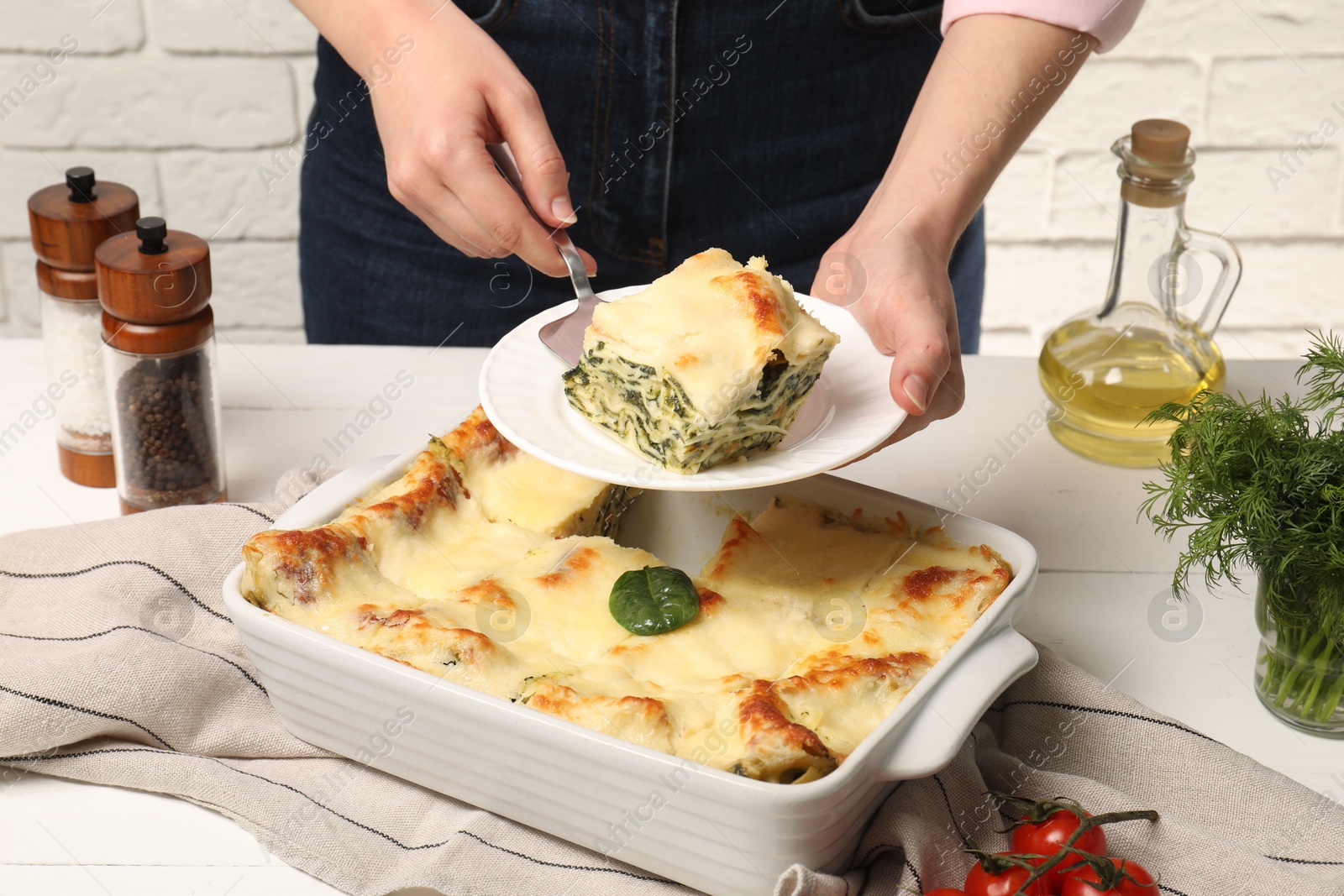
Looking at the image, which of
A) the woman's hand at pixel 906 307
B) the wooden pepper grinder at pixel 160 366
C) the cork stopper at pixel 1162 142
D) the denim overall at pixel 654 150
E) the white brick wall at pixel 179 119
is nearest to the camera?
the woman's hand at pixel 906 307

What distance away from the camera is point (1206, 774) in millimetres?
1313

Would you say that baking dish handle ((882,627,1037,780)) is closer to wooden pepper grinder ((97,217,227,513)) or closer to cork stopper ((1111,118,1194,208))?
cork stopper ((1111,118,1194,208))

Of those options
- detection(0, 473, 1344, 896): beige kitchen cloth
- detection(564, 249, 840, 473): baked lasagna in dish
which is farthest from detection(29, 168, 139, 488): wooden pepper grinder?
detection(564, 249, 840, 473): baked lasagna in dish

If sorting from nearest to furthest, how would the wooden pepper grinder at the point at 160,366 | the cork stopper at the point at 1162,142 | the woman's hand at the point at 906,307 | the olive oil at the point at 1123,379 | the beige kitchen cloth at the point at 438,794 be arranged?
the beige kitchen cloth at the point at 438,794
the woman's hand at the point at 906,307
the wooden pepper grinder at the point at 160,366
the cork stopper at the point at 1162,142
the olive oil at the point at 1123,379

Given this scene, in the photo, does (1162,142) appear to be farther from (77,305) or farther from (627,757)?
(77,305)

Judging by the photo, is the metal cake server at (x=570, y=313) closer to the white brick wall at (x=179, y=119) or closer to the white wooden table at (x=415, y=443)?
the white wooden table at (x=415, y=443)

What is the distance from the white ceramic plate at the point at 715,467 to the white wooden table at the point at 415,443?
36 centimetres

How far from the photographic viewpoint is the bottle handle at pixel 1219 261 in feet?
5.79

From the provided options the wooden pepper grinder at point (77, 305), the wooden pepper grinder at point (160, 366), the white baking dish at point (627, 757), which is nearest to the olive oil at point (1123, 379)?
the white baking dish at point (627, 757)

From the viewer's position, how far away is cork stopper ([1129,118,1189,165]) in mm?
1687

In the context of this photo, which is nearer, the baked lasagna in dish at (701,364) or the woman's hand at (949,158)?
the baked lasagna in dish at (701,364)

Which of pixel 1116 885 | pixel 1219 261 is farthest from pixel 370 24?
pixel 1116 885

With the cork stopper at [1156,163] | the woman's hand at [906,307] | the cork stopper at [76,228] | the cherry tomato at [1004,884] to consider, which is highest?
the cork stopper at [1156,163]

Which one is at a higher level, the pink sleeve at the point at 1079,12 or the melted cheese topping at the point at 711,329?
the pink sleeve at the point at 1079,12
